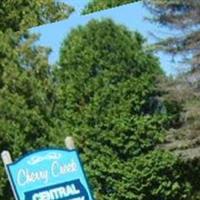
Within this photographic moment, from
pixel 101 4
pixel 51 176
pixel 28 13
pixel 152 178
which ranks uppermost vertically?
pixel 28 13

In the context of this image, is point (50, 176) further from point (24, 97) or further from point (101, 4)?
point (101, 4)

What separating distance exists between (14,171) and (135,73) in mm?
6666

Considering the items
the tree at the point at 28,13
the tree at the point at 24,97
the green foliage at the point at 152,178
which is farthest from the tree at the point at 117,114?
the tree at the point at 28,13

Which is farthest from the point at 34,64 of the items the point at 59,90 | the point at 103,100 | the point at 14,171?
the point at 14,171

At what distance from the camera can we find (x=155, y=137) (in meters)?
16.0

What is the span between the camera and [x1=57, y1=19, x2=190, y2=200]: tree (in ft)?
52.7

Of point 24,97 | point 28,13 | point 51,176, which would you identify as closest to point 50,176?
point 51,176

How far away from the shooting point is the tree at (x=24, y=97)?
667 inches

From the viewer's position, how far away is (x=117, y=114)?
16094mm

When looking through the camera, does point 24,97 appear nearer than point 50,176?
No

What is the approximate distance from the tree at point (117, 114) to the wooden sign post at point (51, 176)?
597 centimetres

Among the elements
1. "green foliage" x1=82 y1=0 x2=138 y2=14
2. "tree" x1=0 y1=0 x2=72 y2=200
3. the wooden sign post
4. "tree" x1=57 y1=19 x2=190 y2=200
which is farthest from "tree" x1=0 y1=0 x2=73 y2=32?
the wooden sign post

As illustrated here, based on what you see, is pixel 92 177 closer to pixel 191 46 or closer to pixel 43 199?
pixel 191 46

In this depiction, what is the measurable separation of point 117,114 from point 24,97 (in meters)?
2.59
